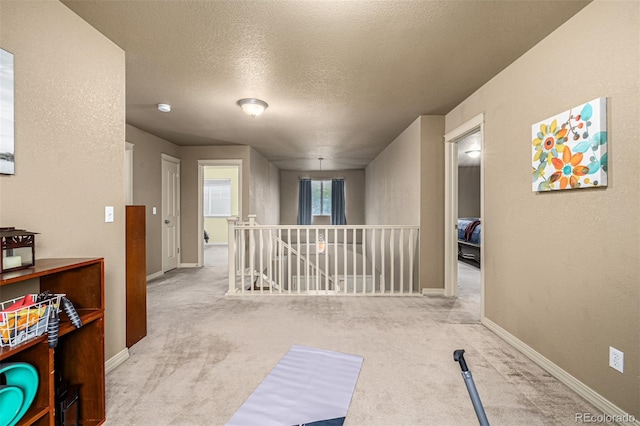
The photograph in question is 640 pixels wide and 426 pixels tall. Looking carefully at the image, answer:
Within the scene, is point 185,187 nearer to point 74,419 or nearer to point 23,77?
point 23,77

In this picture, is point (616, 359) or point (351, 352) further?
point (351, 352)

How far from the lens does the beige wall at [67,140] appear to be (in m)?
1.52

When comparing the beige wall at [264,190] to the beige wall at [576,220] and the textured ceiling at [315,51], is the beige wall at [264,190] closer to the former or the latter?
the textured ceiling at [315,51]

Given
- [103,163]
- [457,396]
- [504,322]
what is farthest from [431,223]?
[103,163]

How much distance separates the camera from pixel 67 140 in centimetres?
178

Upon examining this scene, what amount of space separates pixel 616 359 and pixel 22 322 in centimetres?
282

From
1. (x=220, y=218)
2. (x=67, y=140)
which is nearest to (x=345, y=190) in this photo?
(x=220, y=218)

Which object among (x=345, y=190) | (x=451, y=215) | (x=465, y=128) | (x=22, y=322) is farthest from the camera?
(x=345, y=190)

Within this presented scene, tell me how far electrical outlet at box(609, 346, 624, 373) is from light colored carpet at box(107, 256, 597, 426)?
0.97 ft

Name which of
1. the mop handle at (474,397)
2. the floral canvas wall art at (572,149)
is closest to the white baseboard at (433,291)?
the floral canvas wall art at (572,149)

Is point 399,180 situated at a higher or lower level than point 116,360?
higher

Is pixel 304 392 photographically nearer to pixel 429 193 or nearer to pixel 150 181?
pixel 429 193

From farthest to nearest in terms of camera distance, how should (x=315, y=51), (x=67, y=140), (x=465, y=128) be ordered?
(x=465, y=128)
(x=315, y=51)
(x=67, y=140)

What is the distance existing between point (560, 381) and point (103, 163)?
11.0 feet
